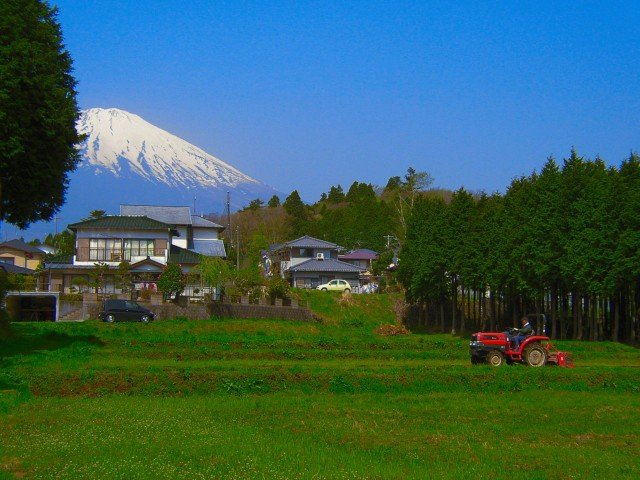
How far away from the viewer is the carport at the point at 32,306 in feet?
170

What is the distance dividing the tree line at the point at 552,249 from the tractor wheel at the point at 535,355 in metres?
12.4

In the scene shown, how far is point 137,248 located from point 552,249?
120 ft

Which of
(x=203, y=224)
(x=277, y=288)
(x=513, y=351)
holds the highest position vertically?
(x=203, y=224)

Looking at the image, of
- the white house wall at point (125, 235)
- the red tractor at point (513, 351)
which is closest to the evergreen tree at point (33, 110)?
the red tractor at point (513, 351)

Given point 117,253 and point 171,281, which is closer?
point 171,281

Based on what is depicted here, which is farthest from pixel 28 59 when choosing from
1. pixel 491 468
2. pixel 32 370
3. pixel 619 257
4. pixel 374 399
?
pixel 619 257

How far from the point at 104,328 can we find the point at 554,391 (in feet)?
85.6

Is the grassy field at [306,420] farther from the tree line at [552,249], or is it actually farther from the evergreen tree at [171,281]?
the evergreen tree at [171,281]

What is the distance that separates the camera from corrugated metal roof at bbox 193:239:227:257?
2889 inches

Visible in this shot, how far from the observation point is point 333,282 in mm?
72812

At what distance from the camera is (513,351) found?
25000 millimetres

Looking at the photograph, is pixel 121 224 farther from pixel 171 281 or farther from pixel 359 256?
pixel 359 256

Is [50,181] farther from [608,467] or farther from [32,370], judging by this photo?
[608,467]

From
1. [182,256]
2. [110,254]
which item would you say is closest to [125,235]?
[110,254]
